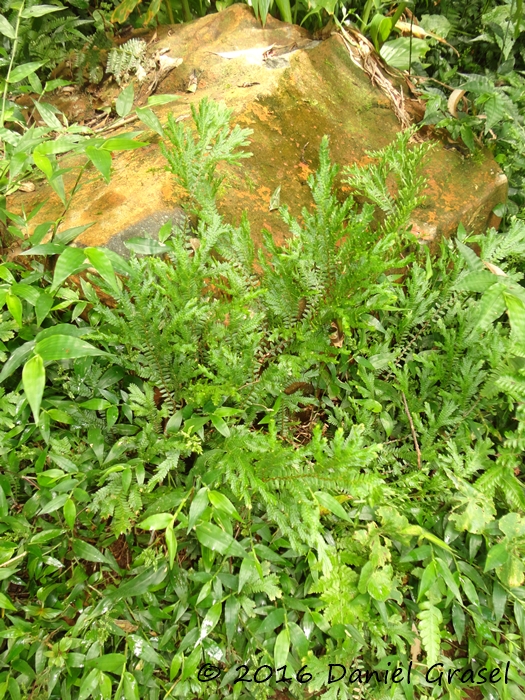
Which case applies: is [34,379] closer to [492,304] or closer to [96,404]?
[96,404]

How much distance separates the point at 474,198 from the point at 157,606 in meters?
2.64

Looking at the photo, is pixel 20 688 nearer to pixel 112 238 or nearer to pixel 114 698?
pixel 114 698

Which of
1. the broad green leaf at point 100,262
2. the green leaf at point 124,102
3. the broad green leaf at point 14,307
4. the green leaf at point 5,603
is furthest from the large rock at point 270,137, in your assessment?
the green leaf at point 5,603

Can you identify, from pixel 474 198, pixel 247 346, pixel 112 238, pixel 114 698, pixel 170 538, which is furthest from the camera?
pixel 474 198

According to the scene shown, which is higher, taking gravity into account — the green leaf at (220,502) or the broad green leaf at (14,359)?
the broad green leaf at (14,359)

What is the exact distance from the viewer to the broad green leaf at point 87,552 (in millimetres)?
1661

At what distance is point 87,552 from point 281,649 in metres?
0.77

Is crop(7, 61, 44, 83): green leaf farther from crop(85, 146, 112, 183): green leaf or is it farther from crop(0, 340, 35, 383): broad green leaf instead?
crop(0, 340, 35, 383): broad green leaf

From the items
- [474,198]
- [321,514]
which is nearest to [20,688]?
[321,514]

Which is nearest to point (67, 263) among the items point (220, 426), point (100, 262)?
point (100, 262)

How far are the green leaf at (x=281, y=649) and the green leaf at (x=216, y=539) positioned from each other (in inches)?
14.5

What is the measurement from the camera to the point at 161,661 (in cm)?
159

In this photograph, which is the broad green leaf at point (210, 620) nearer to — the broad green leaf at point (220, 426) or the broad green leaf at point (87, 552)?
the broad green leaf at point (87, 552)

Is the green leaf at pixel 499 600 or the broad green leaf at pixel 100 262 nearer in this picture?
the broad green leaf at pixel 100 262
